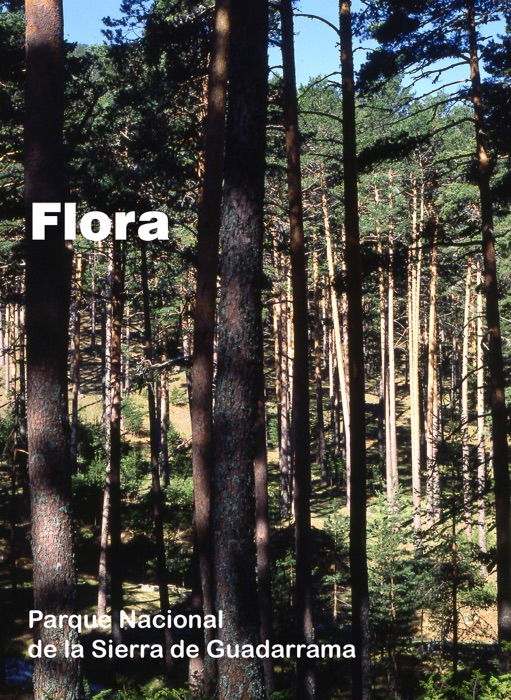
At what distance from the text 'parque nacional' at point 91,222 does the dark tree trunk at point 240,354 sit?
1771mm

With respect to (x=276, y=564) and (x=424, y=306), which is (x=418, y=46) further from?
(x=424, y=306)

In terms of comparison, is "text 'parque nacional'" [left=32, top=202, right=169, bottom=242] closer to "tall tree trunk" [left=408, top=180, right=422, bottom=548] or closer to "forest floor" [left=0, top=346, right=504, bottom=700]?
"forest floor" [left=0, top=346, right=504, bottom=700]

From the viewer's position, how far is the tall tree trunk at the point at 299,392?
1162 centimetres

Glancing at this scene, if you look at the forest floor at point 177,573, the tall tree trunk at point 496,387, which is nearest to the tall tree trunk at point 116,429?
the forest floor at point 177,573

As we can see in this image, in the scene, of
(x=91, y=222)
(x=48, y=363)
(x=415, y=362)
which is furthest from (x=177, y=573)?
(x=48, y=363)

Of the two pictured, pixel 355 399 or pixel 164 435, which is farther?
pixel 164 435

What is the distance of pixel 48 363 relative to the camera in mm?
6844

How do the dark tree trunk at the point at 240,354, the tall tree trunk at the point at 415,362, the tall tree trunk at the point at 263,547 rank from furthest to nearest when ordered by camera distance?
1. the tall tree trunk at the point at 415,362
2. the tall tree trunk at the point at 263,547
3. the dark tree trunk at the point at 240,354

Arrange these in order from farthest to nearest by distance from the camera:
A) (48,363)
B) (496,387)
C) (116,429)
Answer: (116,429) → (496,387) → (48,363)

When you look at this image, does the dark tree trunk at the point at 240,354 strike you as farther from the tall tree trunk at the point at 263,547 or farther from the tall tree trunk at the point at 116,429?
the tall tree trunk at the point at 116,429

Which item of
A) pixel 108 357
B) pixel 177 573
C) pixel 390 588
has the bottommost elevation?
pixel 177 573

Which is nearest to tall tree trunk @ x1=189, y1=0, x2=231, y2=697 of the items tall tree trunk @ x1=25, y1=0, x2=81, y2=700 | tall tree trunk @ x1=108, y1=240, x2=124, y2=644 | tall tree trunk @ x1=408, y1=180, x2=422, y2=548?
tall tree trunk @ x1=25, y1=0, x2=81, y2=700

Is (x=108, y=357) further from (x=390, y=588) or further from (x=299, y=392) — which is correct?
(x=390, y=588)

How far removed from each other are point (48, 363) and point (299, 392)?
19.2ft
